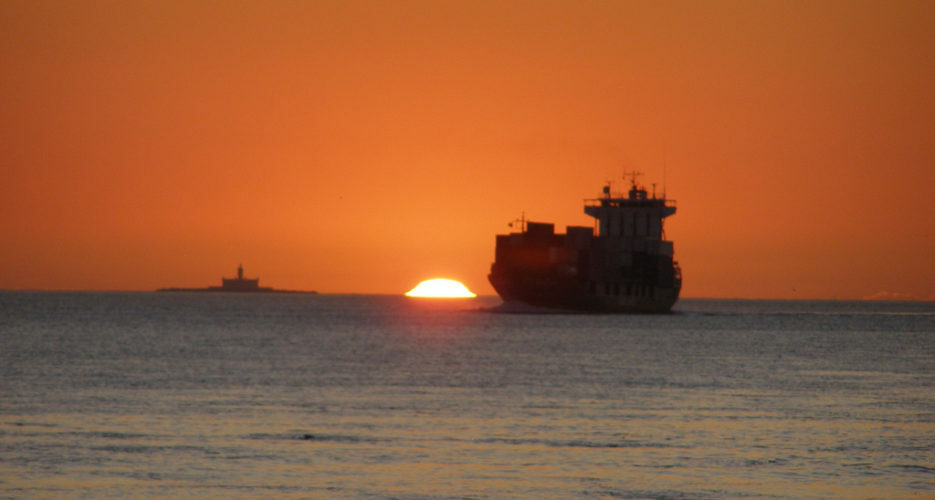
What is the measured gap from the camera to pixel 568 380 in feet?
197

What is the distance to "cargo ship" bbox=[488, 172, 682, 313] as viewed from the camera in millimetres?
187375

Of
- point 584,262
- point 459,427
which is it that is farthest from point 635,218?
point 459,427

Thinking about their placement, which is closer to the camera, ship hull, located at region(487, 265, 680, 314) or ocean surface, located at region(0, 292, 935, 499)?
ocean surface, located at region(0, 292, 935, 499)

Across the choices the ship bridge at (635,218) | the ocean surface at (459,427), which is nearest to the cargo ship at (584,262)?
the ship bridge at (635,218)

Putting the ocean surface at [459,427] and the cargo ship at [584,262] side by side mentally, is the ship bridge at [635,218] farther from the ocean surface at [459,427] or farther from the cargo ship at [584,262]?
the ocean surface at [459,427]

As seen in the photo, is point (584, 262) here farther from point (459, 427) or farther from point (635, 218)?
point (459, 427)

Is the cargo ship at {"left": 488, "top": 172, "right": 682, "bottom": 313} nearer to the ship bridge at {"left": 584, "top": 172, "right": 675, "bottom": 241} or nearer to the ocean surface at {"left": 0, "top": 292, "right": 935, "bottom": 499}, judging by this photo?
the ship bridge at {"left": 584, "top": 172, "right": 675, "bottom": 241}

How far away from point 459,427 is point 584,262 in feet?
505

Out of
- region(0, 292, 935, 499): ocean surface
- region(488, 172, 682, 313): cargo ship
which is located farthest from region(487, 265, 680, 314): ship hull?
region(0, 292, 935, 499): ocean surface

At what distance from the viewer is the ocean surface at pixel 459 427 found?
2683cm

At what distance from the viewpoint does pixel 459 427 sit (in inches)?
1476

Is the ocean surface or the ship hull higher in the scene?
the ship hull

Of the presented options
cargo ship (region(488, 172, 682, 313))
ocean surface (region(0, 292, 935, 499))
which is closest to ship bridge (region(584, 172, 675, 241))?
cargo ship (region(488, 172, 682, 313))

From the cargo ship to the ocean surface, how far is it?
105 metres
